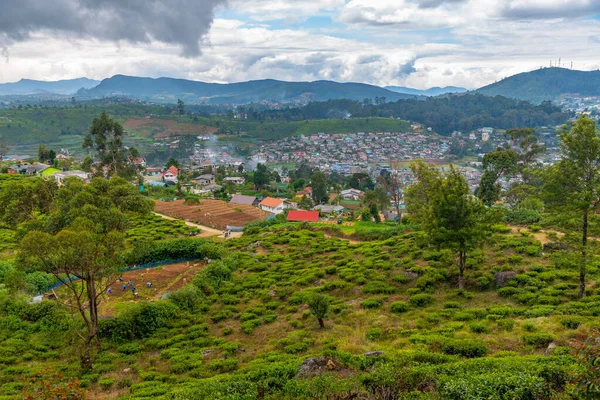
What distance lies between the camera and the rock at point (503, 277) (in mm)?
15125

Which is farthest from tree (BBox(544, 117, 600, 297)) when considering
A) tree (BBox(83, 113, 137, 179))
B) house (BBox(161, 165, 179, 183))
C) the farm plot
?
house (BBox(161, 165, 179, 183))

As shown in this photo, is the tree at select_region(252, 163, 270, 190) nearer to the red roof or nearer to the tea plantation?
the red roof

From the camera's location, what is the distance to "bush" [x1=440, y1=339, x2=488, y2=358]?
9.95 m

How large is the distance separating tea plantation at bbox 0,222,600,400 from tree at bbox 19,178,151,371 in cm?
191

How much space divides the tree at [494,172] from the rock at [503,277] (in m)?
18.3

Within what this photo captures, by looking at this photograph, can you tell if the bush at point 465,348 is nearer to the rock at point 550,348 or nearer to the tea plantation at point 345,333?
the tea plantation at point 345,333

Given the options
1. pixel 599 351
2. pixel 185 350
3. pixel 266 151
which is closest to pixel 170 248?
pixel 185 350

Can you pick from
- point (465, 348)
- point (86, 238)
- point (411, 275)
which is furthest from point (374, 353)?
point (86, 238)

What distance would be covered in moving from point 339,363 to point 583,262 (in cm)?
816

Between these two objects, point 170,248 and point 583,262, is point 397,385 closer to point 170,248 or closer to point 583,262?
point 583,262

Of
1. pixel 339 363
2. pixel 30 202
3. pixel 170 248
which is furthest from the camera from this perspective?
pixel 170 248

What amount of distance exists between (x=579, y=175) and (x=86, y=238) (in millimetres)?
14528

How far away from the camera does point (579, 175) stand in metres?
11.8

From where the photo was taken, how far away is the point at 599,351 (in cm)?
438
